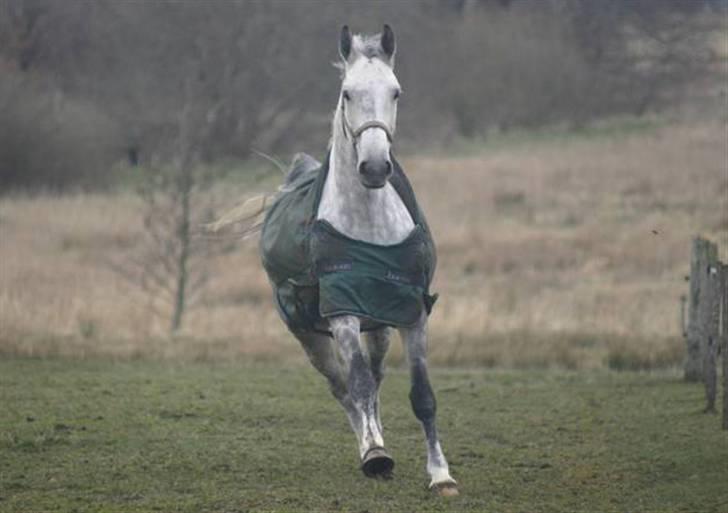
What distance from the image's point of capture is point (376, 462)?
9.09 metres

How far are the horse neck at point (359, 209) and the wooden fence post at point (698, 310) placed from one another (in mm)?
5574

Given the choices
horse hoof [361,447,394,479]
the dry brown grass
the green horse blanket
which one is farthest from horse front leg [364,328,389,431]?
the dry brown grass

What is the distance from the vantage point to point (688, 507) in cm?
842

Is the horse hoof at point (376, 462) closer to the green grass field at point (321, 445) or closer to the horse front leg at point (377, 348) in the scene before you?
the green grass field at point (321, 445)

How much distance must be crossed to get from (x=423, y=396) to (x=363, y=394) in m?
0.35

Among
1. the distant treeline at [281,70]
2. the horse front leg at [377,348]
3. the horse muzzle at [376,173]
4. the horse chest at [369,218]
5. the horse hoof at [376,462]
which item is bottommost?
the horse hoof at [376,462]

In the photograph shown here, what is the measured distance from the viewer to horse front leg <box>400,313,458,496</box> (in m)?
8.97

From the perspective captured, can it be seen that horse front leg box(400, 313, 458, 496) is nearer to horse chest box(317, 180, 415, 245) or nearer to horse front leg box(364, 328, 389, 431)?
horse chest box(317, 180, 415, 245)

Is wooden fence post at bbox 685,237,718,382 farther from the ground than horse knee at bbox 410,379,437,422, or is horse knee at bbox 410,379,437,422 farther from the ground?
wooden fence post at bbox 685,237,718,382

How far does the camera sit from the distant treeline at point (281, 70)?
2848 cm

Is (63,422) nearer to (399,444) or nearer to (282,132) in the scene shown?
(399,444)

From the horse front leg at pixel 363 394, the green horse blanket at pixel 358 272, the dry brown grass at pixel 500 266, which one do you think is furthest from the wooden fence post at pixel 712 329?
the horse front leg at pixel 363 394

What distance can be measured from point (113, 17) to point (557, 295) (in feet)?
32.9

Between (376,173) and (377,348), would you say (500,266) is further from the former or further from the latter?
(376,173)
